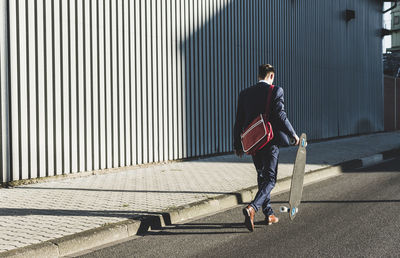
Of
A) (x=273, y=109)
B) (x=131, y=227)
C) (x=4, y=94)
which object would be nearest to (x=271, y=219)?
(x=273, y=109)

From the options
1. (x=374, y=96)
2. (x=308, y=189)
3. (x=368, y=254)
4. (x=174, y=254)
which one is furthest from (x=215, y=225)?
(x=374, y=96)

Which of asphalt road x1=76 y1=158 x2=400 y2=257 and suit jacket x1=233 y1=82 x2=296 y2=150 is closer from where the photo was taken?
asphalt road x1=76 y1=158 x2=400 y2=257

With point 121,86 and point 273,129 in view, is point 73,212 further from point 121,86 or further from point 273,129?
point 121,86

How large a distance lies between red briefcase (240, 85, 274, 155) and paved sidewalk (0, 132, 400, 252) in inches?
56.5

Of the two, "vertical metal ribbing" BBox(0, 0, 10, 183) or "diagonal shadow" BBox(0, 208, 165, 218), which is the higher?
"vertical metal ribbing" BBox(0, 0, 10, 183)

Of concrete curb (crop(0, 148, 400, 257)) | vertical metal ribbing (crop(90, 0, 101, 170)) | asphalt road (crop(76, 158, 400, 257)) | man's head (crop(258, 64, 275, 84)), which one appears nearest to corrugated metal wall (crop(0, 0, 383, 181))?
vertical metal ribbing (crop(90, 0, 101, 170))

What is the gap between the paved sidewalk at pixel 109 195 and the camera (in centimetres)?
475

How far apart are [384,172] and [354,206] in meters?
3.84

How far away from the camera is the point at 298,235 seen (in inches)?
188

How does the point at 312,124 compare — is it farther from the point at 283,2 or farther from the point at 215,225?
the point at 215,225

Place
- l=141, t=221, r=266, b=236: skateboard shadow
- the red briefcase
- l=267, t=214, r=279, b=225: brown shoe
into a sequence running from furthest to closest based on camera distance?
l=267, t=214, r=279, b=225: brown shoe, l=141, t=221, r=266, b=236: skateboard shadow, the red briefcase

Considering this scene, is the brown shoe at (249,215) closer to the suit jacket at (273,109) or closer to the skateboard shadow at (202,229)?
the skateboard shadow at (202,229)

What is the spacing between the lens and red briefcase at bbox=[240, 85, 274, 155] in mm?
4855

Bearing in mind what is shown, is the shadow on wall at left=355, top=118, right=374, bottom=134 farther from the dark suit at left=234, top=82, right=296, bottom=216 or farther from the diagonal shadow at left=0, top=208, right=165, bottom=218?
the diagonal shadow at left=0, top=208, right=165, bottom=218
